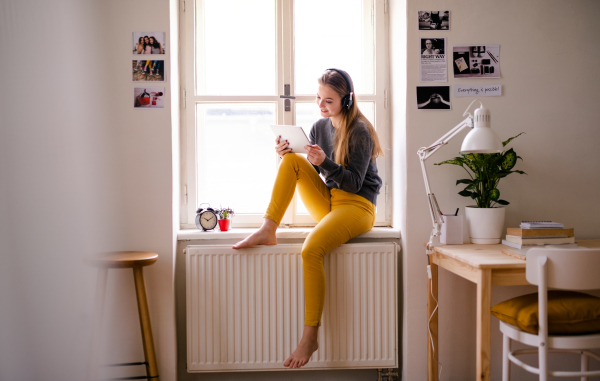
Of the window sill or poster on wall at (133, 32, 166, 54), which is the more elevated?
poster on wall at (133, 32, 166, 54)

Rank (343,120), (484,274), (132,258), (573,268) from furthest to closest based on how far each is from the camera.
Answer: (343,120) → (132,258) → (484,274) → (573,268)

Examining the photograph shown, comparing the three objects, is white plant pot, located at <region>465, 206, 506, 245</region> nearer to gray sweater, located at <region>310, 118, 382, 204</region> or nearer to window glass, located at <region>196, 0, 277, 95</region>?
gray sweater, located at <region>310, 118, 382, 204</region>

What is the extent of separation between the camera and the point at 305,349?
1.65m

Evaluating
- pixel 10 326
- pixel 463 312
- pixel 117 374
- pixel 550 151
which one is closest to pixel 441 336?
pixel 463 312

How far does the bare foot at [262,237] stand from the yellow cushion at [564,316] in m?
0.97

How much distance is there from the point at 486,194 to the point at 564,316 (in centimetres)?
58

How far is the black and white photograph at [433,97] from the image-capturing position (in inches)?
72.3

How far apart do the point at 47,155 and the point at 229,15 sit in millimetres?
1736

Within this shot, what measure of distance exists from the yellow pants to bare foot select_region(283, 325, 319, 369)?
4 cm

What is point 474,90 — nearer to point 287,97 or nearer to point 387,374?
point 287,97

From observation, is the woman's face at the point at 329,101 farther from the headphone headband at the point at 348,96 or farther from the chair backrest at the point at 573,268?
the chair backrest at the point at 573,268

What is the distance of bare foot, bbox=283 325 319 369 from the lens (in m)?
1.63

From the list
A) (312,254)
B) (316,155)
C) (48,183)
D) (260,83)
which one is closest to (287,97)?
(260,83)

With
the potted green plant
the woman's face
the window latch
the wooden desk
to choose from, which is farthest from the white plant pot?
the window latch
